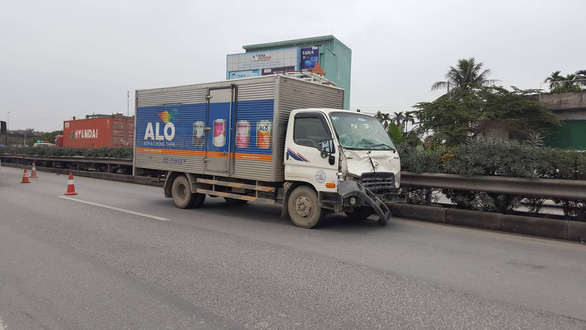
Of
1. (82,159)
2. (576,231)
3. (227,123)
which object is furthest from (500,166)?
(82,159)

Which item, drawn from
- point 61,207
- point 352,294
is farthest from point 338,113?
point 61,207

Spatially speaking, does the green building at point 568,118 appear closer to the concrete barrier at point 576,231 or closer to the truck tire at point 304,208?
the concrete barrier at point 576,231

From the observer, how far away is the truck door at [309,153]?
7410mm

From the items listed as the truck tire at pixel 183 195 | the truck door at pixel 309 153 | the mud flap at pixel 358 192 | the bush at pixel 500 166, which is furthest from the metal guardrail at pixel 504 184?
the truck tire at pixel 183 195

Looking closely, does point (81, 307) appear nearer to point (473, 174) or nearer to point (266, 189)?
point (266, 189)

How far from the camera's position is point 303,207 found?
308 inches

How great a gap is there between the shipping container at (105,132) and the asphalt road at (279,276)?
50.5ft

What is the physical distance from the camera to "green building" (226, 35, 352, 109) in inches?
1640

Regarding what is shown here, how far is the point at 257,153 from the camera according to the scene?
27.7 feet

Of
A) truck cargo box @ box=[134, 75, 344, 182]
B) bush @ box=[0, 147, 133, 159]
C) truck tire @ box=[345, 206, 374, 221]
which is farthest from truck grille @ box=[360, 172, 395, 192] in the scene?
bush @ box=[0, 147, 133, 159]

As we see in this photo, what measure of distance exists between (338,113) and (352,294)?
4.30m

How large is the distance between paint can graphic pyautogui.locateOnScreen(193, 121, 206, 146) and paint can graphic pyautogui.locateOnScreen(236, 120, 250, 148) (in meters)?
1.11

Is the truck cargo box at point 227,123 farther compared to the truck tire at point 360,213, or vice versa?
the truck tire at point 360,213

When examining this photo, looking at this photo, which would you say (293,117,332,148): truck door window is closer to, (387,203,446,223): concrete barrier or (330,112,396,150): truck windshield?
(330,112,396,150): truck windshield
